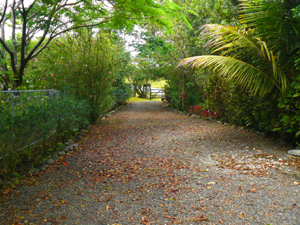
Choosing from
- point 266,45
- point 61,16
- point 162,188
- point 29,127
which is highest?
point 61,16

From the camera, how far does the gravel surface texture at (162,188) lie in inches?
103

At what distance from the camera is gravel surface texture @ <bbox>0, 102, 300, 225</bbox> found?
2604mm

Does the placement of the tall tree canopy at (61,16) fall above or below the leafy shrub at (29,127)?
above

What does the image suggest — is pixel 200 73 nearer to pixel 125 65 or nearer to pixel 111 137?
pixel 125 65

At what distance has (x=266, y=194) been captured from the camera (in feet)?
10.1

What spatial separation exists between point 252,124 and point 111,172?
495 cm

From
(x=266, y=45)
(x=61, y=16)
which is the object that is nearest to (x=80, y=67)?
(x=61, y=16)

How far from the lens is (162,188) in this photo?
11.0 feet

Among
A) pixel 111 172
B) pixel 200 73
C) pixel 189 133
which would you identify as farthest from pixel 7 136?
pixel 200 73

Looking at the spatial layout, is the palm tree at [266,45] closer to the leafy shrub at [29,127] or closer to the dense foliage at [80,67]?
the leafy shrub at [29,127]

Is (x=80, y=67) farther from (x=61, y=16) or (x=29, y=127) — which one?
(x=29, y=127)

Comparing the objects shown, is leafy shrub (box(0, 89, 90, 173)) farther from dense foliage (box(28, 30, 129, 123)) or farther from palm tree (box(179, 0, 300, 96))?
palm tree (box(179, 0, 300, 96))

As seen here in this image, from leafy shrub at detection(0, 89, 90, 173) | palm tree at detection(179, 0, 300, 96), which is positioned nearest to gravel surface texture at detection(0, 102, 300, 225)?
leafy shrub at detection(0, 89, 90, 173)

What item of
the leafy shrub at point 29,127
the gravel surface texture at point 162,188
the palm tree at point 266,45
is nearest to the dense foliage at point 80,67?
the leafy shrub at point 29,127
